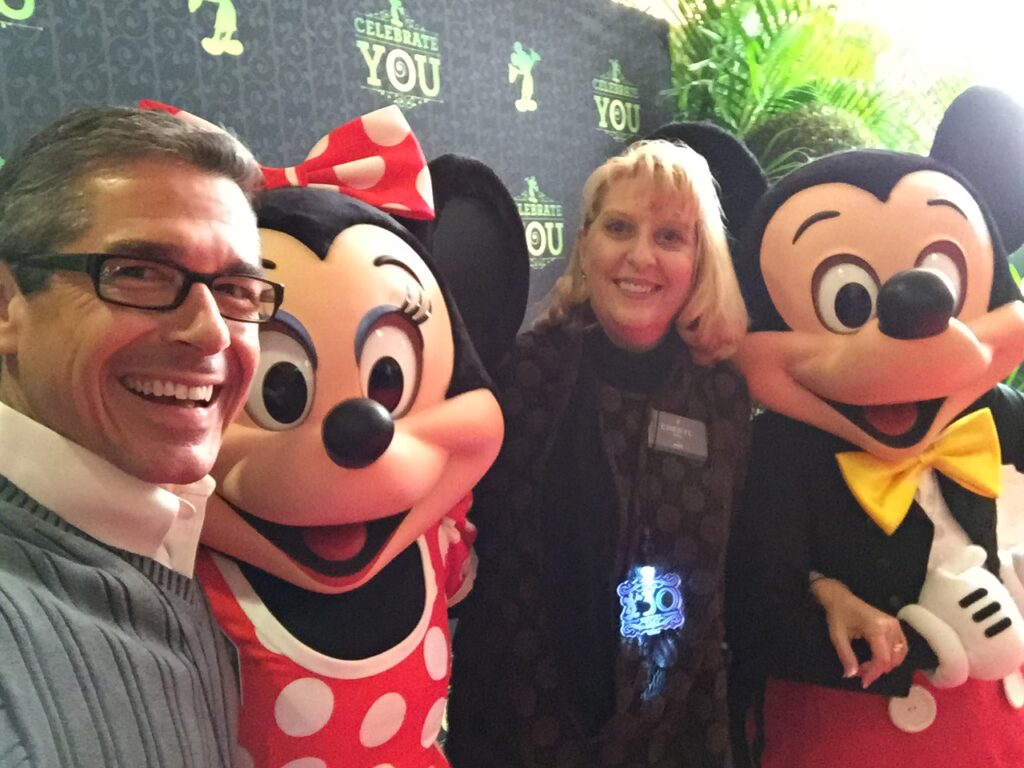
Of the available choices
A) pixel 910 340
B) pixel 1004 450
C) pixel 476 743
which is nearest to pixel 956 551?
pixel 1004 450

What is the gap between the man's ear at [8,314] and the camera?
2.11 feet

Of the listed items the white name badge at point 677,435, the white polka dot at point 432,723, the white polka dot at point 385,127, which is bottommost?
the white polka dot at point 432,723

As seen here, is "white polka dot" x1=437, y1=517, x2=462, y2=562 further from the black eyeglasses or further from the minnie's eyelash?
the black eyeglasses

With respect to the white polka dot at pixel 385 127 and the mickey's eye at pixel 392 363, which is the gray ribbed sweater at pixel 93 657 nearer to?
the mickey's eye at pixel 392 363

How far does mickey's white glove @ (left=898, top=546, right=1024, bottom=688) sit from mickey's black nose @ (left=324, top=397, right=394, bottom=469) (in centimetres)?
79

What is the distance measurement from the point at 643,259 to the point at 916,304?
13.9 inches

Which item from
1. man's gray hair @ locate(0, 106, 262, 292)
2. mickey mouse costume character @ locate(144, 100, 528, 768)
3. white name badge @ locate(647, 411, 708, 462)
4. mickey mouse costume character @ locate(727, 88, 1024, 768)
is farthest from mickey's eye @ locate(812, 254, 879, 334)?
man's gray hair @ locate(0, 106, 262, 292)

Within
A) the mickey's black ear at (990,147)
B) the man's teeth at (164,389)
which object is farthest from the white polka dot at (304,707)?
the mickey's black ear at (990,147)

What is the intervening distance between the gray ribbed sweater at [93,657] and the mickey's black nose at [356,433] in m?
0.18

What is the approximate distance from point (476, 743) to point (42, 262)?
86cm

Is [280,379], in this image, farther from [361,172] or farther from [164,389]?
[361,172]

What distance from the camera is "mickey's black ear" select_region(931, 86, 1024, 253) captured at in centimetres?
127

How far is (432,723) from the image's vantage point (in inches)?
37.8

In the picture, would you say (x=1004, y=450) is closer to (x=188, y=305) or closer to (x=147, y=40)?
(x=188, y=305)
